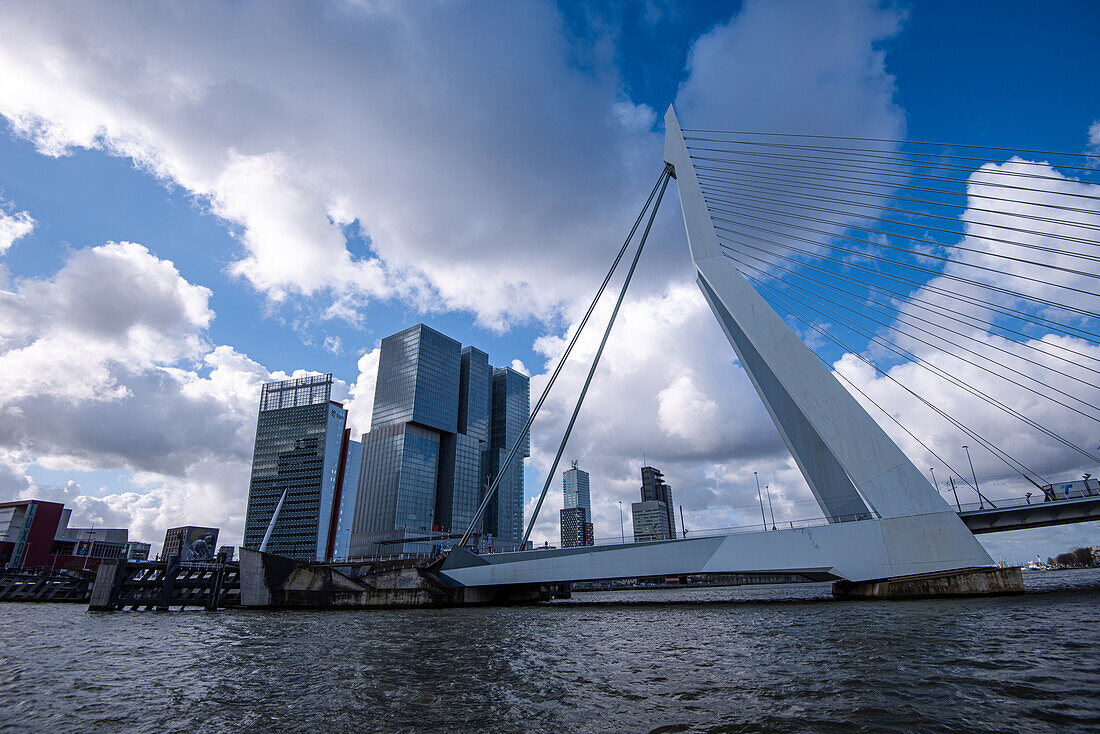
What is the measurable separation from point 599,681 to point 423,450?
102 meters

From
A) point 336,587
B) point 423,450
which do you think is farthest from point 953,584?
point 423,450

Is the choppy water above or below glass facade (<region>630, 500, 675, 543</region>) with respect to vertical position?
below

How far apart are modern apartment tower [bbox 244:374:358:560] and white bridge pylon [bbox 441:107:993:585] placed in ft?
281

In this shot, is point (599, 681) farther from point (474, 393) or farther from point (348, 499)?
point (348, 499)

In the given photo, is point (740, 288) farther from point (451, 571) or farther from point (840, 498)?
point (451, 571)

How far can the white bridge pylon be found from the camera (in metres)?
21.4

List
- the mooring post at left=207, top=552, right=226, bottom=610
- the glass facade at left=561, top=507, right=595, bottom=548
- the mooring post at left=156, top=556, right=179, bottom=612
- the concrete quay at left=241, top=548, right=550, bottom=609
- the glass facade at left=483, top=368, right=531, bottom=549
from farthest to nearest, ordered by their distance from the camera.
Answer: the glass facade at left=561, top=507, right=595, bottom=548
the glass facade at left=483, top=368, right=531, bottom=549
the mooring post at left=207, top=552, right=226, bottom=610
the mooring post at left=156, top=556, right=179, bottom=612
the concrete quay at left=241, top=548, right=550, bottom=609

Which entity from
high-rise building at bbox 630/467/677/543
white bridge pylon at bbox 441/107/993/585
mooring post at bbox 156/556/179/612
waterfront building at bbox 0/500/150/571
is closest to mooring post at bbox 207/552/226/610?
mooring post at bbox 156/556/179/612

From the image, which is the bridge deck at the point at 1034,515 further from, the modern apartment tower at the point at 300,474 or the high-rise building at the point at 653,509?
the high-rise building at the point at 653,509

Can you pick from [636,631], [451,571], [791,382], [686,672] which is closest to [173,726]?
[686,672]

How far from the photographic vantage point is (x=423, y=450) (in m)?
105

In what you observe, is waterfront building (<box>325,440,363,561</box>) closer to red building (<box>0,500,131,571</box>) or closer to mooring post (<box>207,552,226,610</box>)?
→ red building (<box>0,500,131,571</box>)

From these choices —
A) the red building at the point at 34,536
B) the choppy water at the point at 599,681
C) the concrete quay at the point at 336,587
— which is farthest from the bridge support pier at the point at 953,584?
the red building at the point at 34,536

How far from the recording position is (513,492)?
415 ft
